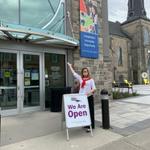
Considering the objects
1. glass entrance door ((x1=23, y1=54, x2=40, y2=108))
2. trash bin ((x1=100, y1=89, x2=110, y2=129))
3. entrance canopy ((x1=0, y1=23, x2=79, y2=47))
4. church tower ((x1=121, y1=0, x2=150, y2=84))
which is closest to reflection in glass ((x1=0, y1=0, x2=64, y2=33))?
entrance canopy ((x1=0, y1=23, x2=79, y2=47))

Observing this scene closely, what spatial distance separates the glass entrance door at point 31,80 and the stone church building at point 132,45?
121ft

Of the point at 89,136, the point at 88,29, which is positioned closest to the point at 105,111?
the point at 89,136

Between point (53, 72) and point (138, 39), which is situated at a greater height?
point (138, 39)

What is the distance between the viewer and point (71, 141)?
18.8 ft

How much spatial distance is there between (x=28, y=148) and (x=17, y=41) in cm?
503

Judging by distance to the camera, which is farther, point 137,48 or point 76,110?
point 137,48

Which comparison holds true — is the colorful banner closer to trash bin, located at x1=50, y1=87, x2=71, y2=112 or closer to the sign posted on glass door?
trash bin, located at x1=50, y1=87, x2=71, y2=112

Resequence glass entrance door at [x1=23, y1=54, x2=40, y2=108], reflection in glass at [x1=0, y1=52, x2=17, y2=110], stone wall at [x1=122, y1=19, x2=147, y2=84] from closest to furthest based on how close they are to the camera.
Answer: reflection in glass at [x1=0, y1=52, x2=17, y2=110] → glass entrance door at [x1=23, y1=54, x2=40, y2=108] → stone wall at [x1=122, y1=19, x2=147, y2=84]

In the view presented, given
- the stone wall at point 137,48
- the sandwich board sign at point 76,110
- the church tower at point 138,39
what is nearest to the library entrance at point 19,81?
the sandwich board sign at point 76,110

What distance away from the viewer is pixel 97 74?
40.7ft

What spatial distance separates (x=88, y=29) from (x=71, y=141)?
726 cm

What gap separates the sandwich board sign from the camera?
5.98m

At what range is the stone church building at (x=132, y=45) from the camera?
47500 millimetres

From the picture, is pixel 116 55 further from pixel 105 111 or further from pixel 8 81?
pixel 105 111
